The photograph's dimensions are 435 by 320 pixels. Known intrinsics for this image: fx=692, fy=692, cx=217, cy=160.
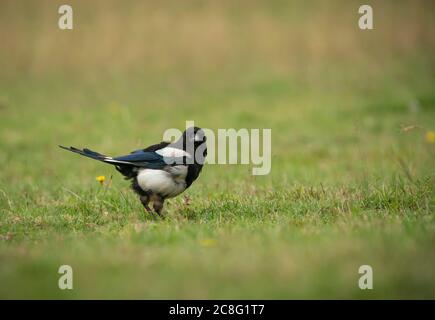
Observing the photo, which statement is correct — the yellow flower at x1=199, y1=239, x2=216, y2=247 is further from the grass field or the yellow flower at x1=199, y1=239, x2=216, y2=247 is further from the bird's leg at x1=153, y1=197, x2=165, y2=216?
the bird's leg at x1=153, y1=197, x2=165, y2=216

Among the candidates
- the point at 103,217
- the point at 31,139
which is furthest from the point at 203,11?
the point at 103,217

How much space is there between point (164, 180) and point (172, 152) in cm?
23

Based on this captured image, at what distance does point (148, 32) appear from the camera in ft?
49.4

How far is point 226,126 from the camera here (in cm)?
1067

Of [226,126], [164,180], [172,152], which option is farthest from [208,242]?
[226,126]

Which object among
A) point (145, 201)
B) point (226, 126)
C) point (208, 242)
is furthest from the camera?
point (226, 126)

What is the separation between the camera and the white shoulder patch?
5383 millimetres

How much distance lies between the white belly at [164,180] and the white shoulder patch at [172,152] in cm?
10

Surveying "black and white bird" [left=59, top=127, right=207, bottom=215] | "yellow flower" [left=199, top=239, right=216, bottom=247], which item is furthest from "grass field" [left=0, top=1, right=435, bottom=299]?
"black and white bird" [left=59, top=127, right=207, bottom=215]

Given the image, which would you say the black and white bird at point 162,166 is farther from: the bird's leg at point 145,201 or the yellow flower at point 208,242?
the yellow flower at point 208,242

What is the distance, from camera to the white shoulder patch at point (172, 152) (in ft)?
17.7

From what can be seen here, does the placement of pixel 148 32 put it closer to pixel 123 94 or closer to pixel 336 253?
pixel 123 94

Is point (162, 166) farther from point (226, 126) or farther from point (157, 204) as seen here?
point (226, 126)

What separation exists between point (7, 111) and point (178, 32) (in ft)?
14.5
